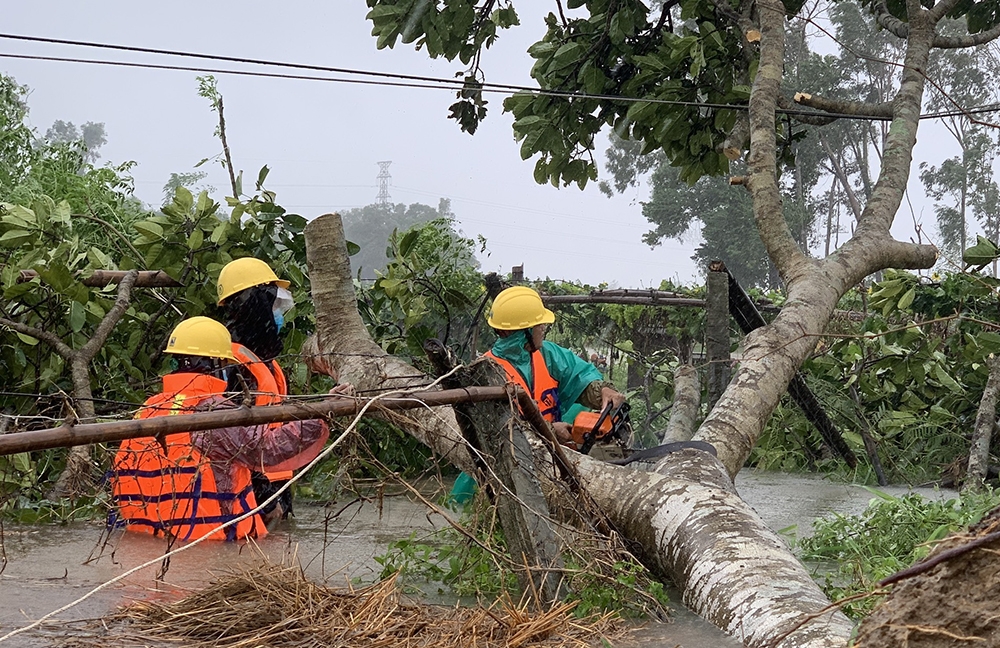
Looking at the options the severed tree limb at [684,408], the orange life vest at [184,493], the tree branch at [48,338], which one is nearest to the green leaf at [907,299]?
the severed tree limb at [684,408]

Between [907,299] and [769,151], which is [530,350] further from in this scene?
[907,299]

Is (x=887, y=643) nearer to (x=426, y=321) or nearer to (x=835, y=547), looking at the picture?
(x=835, y=547)

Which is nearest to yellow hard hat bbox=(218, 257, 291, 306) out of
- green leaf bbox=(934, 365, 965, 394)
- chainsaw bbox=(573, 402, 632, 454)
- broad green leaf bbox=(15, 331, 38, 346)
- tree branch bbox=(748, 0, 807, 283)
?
broad green leaf bbox=(15, 331, 38, 346)

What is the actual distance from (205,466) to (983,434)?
5.15m

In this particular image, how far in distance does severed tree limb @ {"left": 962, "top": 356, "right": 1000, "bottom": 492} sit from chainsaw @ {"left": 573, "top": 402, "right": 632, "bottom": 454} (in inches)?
107

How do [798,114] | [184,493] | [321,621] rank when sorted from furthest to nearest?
[798,114] → [184,493] → [321,621]

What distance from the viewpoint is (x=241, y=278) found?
17.1 ft

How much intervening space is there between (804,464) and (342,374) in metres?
5.01

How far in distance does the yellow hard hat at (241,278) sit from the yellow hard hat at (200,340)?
467mm

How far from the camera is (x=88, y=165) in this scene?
7387 millimetres

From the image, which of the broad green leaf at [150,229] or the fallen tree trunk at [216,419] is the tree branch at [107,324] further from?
the fallen tree trunk at [216,419]

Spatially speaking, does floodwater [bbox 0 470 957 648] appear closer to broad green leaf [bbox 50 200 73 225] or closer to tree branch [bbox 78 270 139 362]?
tree branch [bbox 78 270 139 362]

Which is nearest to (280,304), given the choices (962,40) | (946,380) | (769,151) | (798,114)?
(769,151)

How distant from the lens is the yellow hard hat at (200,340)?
4.66 m
